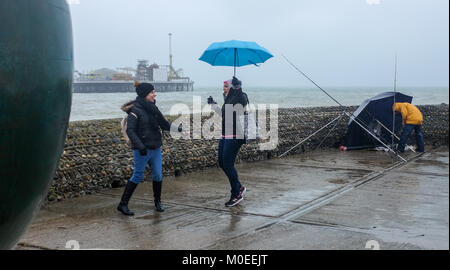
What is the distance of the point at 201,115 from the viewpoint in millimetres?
9781

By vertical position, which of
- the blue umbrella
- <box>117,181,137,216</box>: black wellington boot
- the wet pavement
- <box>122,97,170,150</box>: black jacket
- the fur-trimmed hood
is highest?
the blue umbrella

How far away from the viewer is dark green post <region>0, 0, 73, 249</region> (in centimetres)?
197

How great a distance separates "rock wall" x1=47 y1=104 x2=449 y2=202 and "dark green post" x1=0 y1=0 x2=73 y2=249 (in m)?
4.38

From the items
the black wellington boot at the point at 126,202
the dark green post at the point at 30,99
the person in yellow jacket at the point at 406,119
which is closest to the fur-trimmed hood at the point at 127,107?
the black wellington boot at the point at 126,202

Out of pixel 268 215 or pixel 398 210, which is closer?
pixel 268 215

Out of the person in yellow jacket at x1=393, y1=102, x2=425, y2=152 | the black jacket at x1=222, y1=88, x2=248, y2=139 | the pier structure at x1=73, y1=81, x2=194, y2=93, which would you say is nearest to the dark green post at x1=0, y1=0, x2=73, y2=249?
the black jacket at x1=222, y1=88, x2=248, y2=139

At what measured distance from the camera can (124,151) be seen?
7.77 m

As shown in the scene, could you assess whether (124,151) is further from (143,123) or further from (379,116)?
(379,116)

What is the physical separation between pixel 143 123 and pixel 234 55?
2450mm

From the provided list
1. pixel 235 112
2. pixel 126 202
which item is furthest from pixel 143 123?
pixel 235 112

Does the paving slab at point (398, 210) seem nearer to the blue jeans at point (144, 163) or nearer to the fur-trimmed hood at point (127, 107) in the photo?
the blue jeans at point (144, 163)

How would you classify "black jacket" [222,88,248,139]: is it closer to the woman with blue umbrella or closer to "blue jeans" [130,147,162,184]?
the woman with blue umbrella

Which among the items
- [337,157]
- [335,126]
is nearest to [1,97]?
[337,157]
